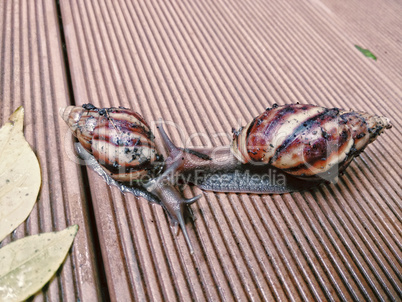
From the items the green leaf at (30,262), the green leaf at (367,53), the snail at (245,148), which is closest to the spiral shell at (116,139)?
the snail at (245,148)

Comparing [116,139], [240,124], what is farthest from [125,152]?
[240,124]

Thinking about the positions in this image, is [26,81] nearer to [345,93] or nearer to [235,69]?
[235,69]

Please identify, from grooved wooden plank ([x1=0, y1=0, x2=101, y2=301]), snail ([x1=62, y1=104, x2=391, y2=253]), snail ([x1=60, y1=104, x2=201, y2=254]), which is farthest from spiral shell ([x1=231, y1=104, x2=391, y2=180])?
grooved wooden plank ([x1=0, y1=0, x2=101, y2=301])

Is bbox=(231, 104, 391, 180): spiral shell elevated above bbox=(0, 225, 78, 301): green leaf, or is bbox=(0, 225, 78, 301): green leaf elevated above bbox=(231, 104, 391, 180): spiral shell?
bbox=(231, 104, 391, 180): spiral shell

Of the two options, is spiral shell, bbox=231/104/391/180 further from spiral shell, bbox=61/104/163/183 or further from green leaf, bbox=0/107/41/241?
green leaf, bbox=0/107/41/241

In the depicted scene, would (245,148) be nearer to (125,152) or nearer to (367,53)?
(125,152)
